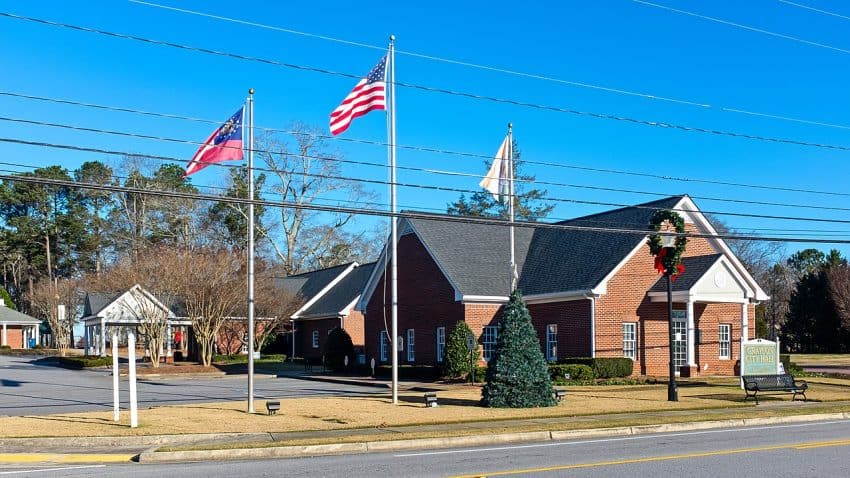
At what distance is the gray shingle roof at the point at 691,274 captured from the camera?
122 feet

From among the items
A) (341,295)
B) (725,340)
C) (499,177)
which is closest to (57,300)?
(341,295)

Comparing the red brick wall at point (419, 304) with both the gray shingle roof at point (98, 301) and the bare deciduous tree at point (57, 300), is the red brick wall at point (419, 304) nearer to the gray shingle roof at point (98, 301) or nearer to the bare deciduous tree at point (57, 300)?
the gray shingle roof at point (98, 301)

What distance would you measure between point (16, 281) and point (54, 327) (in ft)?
97.4

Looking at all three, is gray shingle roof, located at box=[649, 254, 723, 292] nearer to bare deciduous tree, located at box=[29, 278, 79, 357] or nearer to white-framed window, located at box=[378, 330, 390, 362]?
white-framed window, located at box=[378, 330, 390, 362]

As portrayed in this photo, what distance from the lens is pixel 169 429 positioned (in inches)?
767

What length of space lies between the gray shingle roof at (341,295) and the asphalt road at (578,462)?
1534 inches

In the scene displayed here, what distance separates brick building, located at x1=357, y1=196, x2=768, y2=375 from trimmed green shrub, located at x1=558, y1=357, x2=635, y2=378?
107cm

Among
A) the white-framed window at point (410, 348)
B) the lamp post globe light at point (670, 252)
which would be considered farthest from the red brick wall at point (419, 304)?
the lamp post globe light at point (670, 252)

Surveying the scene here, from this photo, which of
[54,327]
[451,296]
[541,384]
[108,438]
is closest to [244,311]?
[451,296]

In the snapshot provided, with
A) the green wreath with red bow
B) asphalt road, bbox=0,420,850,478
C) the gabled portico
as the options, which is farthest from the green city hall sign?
asphalt road, bbox=0,420,850,478

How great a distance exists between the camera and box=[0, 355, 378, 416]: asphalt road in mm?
26728

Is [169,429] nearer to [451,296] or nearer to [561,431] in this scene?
[561,431]

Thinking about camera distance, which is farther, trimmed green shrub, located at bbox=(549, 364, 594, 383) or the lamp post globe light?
trimmed green shrub, located at bbox=(549, 364, 594, 383)

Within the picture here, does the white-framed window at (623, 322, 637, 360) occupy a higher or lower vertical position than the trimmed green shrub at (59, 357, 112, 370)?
higher
